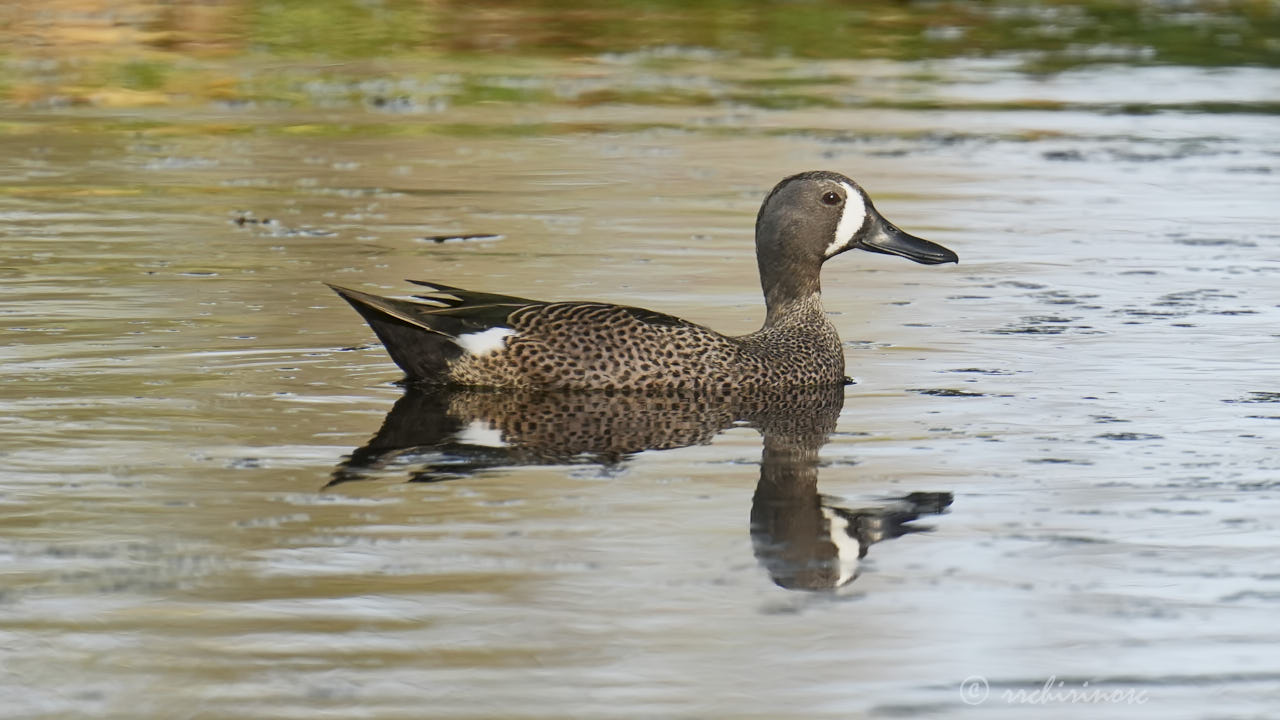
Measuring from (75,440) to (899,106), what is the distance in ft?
37.3

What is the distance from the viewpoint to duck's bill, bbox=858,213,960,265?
9.23 metres

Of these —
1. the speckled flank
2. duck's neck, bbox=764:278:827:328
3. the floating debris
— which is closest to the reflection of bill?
the speckled flank

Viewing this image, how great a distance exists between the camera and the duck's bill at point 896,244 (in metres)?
9.23

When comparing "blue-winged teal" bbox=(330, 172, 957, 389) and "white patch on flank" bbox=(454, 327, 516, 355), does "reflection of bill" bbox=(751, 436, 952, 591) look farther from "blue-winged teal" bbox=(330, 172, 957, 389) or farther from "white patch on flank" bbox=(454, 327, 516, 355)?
"white patch on flank" bbox=(454, 327, 516, 355)

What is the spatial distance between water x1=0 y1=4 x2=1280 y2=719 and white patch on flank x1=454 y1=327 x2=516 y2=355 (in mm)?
202

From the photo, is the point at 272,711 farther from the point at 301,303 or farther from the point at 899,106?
the point at 899,106

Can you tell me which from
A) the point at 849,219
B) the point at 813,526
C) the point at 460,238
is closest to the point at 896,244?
the point at 849,219

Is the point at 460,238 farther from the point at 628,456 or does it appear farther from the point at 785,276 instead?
the point at 628,456

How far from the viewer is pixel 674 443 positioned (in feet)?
24.7

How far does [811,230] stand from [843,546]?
130 inches

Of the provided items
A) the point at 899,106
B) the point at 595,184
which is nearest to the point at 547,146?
the point at 595,184

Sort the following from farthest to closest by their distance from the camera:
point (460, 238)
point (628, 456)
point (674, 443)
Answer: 1. point (460, 238)
2. point (674, 443)
3. point (628, 456)

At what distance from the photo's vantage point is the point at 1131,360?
8.91m

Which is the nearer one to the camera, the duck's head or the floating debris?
the duck's head
